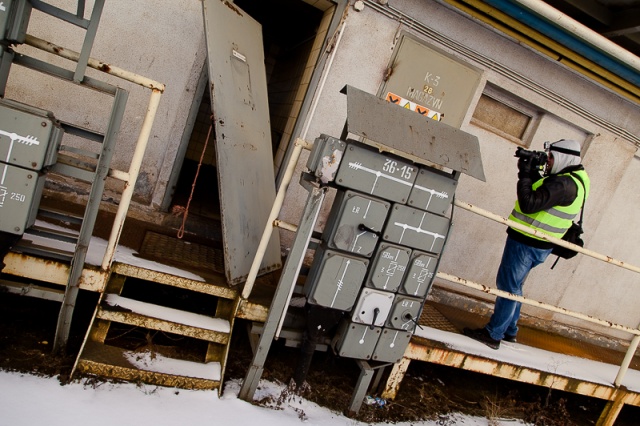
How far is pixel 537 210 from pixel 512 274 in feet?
2.17

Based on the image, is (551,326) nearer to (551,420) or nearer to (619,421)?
(619,421)

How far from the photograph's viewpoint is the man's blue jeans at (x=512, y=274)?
338cm

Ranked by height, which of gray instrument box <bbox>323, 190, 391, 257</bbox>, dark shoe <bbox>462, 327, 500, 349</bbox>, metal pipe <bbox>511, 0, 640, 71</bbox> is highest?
metal pipe <bbox>511, 0, 640, 71</bbox>

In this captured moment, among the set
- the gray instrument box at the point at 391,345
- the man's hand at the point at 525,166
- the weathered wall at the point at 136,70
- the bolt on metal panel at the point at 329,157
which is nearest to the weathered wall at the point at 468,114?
the weathered wall at the point at 136,70

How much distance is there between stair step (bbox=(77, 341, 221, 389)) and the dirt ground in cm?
14

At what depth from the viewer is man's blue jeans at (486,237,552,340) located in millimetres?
3385

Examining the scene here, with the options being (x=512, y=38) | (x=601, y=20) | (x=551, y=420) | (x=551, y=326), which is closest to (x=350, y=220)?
A: (x=551, y=420)

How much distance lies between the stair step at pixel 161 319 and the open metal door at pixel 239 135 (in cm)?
36

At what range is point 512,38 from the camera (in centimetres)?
427

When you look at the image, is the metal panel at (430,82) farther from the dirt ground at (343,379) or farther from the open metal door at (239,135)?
the dirt ground at (343,379)

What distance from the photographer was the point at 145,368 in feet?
8.07

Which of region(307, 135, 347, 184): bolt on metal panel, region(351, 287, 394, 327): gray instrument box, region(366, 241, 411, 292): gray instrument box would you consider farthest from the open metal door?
region(366, 241, 411, 292): gray instrument box

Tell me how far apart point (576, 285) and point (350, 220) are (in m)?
4.50

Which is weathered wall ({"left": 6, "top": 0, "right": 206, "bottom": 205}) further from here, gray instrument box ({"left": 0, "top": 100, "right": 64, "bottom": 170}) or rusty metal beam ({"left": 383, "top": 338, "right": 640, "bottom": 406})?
rusty metal beam ({"left": 383, "top": 338, "right": 640, "bottom": 406})
